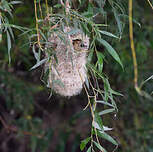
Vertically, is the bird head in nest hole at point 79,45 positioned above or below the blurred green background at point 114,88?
above

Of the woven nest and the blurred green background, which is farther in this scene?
the blurred green background

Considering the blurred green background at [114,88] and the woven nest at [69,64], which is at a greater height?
the woven nest at [69,64]

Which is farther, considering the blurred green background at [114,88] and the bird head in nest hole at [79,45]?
the blurred green background at [114,88]

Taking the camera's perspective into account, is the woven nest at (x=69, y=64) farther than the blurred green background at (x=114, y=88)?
No

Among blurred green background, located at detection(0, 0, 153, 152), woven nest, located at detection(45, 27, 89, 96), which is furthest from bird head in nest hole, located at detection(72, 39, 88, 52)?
blurred green background, located at detection(0, 0, 153, 152)

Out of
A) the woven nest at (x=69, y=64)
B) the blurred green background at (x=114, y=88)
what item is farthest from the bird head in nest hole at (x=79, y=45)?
the blurred green background at (x=114, y=88)

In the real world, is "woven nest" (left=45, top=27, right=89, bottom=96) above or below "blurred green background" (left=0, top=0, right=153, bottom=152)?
above

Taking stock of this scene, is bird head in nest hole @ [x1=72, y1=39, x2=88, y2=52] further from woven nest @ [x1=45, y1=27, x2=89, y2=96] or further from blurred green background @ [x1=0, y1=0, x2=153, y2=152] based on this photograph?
blurred green background @ [x1=0, y1=0, x2=153, y2=152]

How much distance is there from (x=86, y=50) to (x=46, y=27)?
0.66 ft

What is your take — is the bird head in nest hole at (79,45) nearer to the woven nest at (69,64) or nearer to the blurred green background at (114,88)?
the woven nest at (69,64)

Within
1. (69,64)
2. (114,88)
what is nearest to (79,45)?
(69,64)

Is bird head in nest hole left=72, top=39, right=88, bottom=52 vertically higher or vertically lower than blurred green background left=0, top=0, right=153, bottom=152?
higher

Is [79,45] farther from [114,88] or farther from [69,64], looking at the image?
[114,88]

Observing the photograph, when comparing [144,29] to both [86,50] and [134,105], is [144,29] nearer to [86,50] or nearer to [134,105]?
[134,105]
